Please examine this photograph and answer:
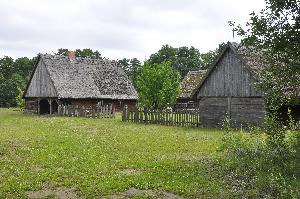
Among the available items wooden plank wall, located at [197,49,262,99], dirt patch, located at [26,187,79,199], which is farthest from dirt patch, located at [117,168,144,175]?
wooden plank wall, located at [197,49,262,99]

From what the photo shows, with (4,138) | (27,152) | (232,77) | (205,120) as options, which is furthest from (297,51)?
(205,120)

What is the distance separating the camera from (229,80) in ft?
90.9

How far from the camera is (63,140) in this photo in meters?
19.1

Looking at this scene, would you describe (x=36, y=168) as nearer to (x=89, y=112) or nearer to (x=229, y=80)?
(x=229, y=80)

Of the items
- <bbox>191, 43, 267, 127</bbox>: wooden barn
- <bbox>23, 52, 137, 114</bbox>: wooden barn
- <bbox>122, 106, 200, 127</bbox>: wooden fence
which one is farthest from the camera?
<bbox>23, 52, 137, 114</bbox>: wooden barn

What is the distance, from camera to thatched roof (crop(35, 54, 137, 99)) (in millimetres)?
45906

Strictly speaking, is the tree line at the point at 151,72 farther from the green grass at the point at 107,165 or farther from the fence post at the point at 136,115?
the green grass at the point at 107,165

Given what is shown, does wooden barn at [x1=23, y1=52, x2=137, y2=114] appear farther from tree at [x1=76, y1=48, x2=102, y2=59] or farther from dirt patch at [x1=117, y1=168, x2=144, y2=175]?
tree at [x1=76, y1=48, x2=102, y2=59]

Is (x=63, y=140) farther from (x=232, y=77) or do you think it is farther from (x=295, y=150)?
(x=232, y=77)

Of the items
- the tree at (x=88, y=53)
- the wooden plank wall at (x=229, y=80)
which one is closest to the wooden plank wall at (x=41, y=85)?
the wooden plank wall at (x=229, y=80)

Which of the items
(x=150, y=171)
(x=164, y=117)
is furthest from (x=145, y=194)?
(x=164, y=117)

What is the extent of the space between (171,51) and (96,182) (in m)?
102

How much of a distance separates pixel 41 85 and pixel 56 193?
39.6 m

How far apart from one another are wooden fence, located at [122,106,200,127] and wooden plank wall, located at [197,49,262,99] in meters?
1.91
